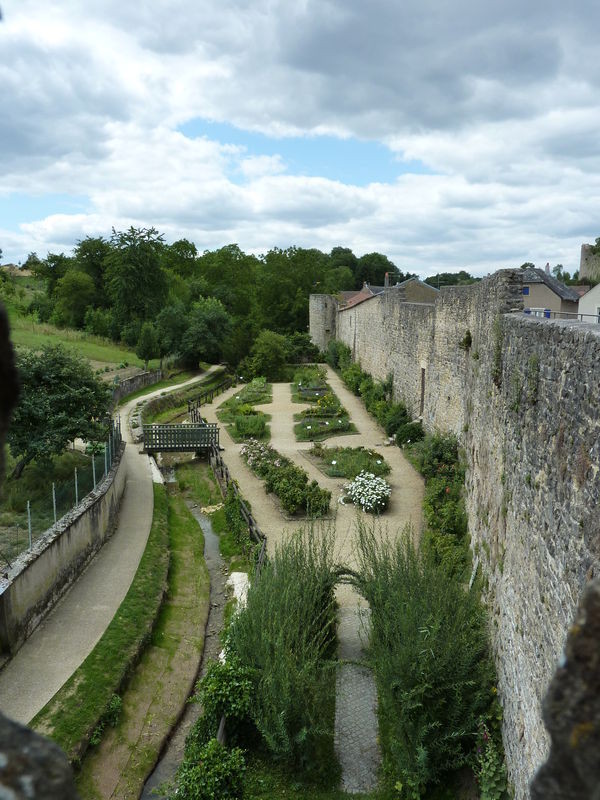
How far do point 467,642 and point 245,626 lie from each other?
8.98ft

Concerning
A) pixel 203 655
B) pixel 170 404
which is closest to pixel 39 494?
pixel 203 655

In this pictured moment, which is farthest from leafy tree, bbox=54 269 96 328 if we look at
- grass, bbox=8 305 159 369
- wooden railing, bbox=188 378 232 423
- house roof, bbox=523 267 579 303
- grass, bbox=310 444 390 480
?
grass, bbox=310 444 390 480

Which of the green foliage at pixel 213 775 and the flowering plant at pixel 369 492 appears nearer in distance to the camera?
the green foliage at pixel 213 775

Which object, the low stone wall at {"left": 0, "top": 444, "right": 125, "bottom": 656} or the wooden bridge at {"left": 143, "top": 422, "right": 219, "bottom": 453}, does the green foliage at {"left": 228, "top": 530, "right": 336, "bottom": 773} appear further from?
the wooden bridge at {"left": 143, "top": 422, "right": 219, "bottom": 453}

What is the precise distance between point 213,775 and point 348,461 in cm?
1248

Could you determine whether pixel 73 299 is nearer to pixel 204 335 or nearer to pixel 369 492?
pixel 204 335

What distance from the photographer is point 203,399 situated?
3195cm

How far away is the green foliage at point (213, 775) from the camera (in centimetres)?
668

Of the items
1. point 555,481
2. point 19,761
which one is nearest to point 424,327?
point 555,481

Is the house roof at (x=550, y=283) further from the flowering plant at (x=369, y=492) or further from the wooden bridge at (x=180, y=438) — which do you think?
the flowering plant at (x=369, y=492)

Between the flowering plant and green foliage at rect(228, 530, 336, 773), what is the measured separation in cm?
587

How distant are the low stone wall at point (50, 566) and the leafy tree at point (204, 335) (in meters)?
24.7

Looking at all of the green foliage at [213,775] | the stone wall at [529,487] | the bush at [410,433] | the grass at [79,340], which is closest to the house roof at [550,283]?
the bush at [410,433]

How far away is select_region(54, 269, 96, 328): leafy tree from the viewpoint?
48.7 metres
